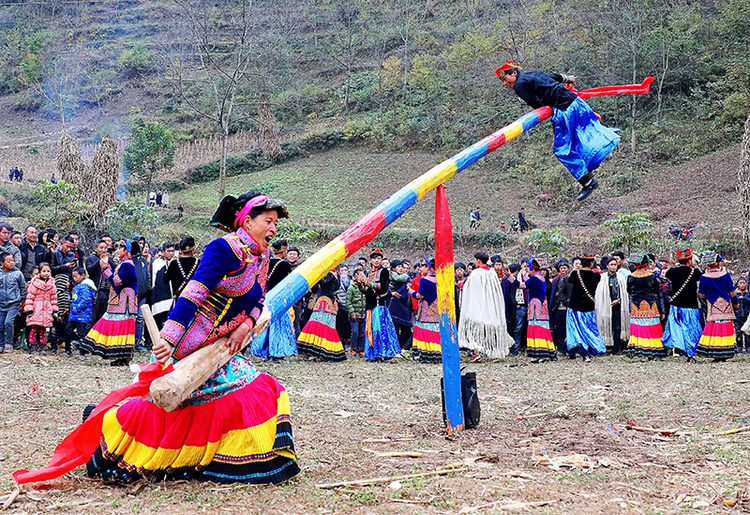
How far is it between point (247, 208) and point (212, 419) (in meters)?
1.31

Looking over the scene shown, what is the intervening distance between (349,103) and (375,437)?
39296 mm

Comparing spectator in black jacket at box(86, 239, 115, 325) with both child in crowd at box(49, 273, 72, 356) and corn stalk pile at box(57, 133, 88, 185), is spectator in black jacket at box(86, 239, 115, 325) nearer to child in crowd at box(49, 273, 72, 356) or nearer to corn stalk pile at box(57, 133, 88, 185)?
child in crowd at box(49, 273, 72, 356)

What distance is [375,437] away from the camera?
5.45m

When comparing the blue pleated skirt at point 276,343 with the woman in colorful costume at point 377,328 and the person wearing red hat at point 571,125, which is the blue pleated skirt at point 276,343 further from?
the person wearing red hat at point 571,125

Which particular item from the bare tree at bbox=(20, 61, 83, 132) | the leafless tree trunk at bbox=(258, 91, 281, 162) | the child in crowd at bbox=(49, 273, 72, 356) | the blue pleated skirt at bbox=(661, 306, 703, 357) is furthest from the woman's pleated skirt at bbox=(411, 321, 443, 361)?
the bare tree at bbox=(20, 61, 83, 132)

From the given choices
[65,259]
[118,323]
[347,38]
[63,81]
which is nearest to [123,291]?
[118,323]

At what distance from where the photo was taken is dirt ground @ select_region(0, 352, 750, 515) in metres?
3.72

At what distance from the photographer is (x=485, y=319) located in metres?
11.6

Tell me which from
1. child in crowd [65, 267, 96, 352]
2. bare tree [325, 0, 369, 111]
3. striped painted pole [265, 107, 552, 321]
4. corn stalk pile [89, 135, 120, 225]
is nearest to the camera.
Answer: striped painted pole [265, 107, 552, 321]

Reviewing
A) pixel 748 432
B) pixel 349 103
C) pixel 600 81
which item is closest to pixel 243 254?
pixel 748 432

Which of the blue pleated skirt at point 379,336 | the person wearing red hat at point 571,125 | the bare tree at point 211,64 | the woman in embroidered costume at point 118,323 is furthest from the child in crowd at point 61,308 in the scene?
the bare tree at point 211,64

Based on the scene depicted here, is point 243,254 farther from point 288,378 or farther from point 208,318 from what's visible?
point 288,378

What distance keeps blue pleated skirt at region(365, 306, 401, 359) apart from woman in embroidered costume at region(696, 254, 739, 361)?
5336mm

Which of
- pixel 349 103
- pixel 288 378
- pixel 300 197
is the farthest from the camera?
pixel 349 103
